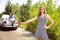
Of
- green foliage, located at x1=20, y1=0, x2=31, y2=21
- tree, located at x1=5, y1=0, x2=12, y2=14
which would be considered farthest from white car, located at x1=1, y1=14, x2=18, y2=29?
green foliage, located at x1=20, y1=0, x2=31, y2=21

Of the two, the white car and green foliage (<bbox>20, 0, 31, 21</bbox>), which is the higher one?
green foliage (<bbox>20, 0, 31, 21</bbox>)

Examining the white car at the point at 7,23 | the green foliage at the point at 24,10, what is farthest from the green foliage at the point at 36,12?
the white car at the point at 7,23

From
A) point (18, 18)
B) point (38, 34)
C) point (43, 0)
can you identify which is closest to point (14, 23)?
point (18, 18)

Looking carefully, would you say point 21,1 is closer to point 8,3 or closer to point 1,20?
point 8,3

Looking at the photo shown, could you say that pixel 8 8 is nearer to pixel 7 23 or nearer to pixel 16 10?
pixel 16 10

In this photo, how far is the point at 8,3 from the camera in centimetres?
668

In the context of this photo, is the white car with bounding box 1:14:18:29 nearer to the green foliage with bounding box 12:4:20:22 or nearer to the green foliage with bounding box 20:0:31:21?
the green foliage with bounding box 12:4:20:22

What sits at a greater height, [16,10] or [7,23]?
[16,10]

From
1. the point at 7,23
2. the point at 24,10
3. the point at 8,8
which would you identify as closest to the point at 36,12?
the point at 24,10

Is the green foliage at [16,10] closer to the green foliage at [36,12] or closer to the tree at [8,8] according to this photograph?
the green foliage at [36,12]

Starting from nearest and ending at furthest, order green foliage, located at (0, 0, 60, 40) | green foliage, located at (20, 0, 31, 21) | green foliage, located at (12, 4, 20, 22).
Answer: green foliage, located at (0, 0, 60, 40) → green foliage, located at (12, 4, 20, 22) → green foliage, located at (20, 0, 31, 21)

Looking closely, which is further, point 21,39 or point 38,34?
point 21,39

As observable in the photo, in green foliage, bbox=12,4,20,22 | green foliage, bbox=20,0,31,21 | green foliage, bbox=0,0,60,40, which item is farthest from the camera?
green foliage, bbox=20,0,31,21

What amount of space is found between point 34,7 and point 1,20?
1.18 meters
